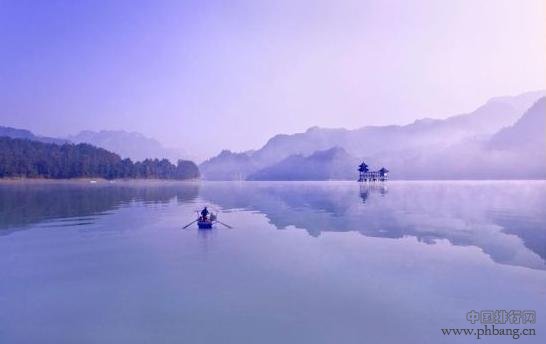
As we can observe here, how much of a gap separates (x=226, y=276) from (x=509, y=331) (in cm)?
1316

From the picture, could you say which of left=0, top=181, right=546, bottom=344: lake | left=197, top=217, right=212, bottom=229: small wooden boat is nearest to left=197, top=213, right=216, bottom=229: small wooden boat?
left=197, top=217, right=212, bottom=229: small wooden boat

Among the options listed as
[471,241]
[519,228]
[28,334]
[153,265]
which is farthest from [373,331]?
[519,228]

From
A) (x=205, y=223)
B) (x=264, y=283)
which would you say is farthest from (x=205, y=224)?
(x=264, y=283)

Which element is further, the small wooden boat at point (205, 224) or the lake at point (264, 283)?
the small wooden boat at point (205, 224)

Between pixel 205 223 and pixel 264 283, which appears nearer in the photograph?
pixel 264 283

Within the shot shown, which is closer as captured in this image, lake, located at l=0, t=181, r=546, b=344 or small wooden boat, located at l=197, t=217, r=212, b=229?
lake, located at l=0, t=181, r=546, b=344

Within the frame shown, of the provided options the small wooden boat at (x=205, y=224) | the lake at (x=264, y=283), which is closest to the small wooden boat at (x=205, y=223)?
the small wooden boat at (x=205, y=224)

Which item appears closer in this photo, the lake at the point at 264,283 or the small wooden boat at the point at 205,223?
the lake at the point at 264,283

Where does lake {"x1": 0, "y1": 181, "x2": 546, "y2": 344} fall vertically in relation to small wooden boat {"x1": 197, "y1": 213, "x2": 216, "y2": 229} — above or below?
below

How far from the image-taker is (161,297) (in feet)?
57.3

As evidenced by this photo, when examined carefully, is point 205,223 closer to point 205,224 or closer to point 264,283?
point 205,224

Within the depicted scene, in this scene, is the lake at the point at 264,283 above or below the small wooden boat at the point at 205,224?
below

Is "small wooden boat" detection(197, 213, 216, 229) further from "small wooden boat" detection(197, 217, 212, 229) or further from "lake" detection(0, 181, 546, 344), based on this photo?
"lake" detection(0, 181, 546, 344)

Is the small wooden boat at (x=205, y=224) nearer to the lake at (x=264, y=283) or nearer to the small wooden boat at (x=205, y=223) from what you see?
the small wooden boat at (x=205, y=223)
